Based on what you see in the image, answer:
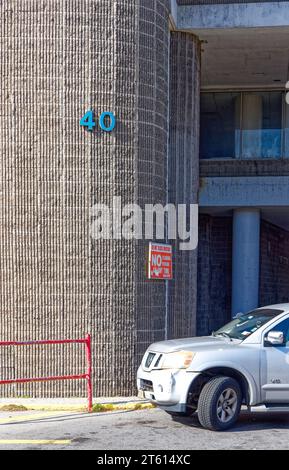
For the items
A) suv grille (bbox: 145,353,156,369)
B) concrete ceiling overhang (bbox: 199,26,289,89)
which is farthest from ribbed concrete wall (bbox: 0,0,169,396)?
concrete ceiling overhang (bbox: 199,26,289,89)

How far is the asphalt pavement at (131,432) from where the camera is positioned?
8094 mm

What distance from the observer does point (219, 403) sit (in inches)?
347

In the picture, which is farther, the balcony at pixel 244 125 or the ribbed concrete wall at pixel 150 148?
the balcony at pixel 244 125

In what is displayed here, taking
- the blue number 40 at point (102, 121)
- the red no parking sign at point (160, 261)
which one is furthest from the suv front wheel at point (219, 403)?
the blue number 40 at point (102, 121)

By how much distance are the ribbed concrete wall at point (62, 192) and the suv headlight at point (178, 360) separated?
2713mm

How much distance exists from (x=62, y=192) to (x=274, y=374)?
4797mm

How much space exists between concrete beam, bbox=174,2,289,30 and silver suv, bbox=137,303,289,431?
706 centimetres

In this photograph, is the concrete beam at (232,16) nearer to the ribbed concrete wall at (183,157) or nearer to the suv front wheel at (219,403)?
the ribbed concrete wall at (183,157)

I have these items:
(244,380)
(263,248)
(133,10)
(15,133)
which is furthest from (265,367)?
(263,248)

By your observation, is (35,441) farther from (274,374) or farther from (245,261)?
(245,261)

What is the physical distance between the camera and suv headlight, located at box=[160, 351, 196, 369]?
8.88 meters

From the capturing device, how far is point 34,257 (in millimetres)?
11578

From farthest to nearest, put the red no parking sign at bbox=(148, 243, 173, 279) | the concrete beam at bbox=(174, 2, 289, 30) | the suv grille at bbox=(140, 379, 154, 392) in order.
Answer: the concrete beam at bbox=(174, 2, 289, 30) → the red no parking sign at bbox=(148, 243, 173, 279) → the suv grille at bbox=(140, 379, 154, 392)

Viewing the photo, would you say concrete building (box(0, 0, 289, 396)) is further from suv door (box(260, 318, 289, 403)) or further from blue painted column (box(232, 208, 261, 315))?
blue painted column (box(232, 208, 261, 315))
